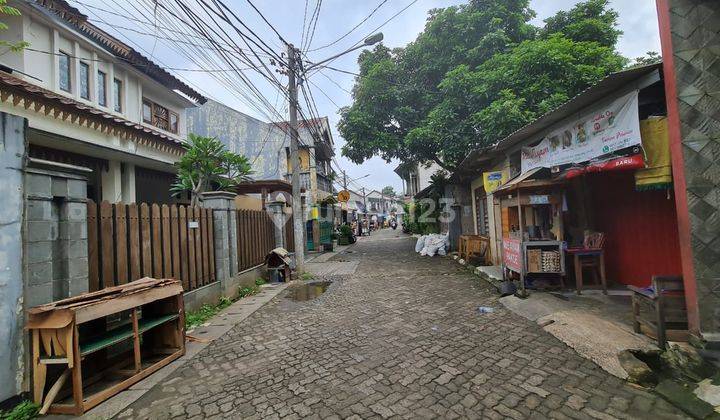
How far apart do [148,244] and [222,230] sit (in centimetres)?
197

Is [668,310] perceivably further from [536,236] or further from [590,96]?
[536,236]

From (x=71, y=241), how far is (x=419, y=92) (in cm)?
1357

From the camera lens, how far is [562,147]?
5.81 meters

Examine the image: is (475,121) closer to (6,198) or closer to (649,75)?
(649,75)

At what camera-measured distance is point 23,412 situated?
283 centimetres

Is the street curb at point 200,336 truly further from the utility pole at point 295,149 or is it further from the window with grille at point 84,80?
the window with grille at point 84,80

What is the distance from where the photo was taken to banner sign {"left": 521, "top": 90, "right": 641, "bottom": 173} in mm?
4148

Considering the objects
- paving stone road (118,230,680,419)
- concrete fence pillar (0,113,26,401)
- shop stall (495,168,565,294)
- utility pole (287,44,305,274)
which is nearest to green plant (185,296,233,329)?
paving stone road (118,230,680,419)

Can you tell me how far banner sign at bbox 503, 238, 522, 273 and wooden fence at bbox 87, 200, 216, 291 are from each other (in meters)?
6.38

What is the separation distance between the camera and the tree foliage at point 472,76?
9828 mm

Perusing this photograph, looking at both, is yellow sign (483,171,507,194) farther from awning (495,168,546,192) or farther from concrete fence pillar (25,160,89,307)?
concrete fence pillar (25,160,89,307)

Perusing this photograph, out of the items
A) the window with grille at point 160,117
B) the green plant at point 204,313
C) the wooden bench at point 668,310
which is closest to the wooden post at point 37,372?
the green plant at point 204,313

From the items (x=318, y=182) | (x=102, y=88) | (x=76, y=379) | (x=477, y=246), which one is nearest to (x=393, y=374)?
(x=76, y=379)

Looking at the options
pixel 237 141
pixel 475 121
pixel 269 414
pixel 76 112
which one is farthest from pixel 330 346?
pixel 237 141
